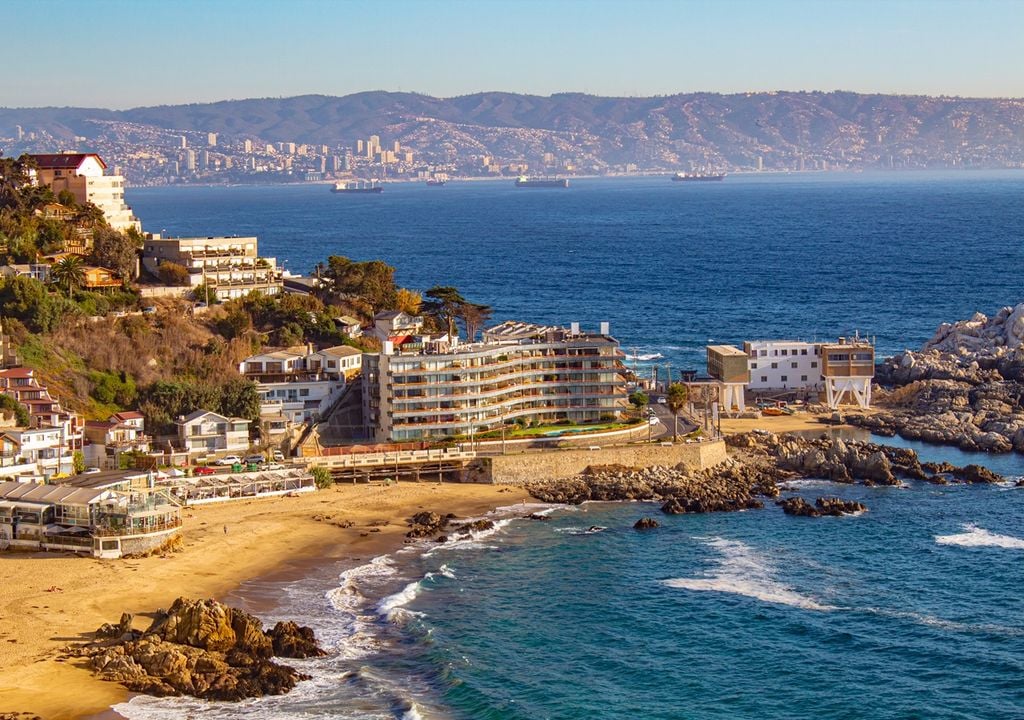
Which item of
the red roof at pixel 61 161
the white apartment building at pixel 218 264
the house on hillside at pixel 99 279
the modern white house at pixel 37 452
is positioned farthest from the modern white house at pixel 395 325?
the red roof at pixel 61 161

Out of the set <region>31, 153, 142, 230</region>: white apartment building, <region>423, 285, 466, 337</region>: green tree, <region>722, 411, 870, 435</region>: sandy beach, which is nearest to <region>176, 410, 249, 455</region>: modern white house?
<region>423, 285, 466, 337</region>: green tree

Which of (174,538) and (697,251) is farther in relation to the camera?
(697,251)

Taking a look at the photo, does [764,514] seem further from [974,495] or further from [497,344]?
[497,344]

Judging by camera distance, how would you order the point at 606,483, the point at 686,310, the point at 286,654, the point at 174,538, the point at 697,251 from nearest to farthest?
the point at 286,654 < the point at 174,538 < the point at 606,483 < the point at 686,310 < the point at 697,251

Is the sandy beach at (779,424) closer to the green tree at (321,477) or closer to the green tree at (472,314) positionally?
the green tree at (472,314)

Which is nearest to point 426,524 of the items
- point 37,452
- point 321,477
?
point 321,477

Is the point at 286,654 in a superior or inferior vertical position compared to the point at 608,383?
inferior

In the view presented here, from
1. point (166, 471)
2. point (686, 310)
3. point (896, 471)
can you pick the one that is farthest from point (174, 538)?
point (686, 310)
